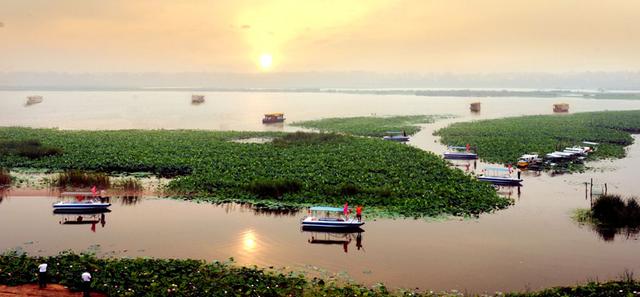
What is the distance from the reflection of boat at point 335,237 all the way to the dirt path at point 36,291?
1241 centimetres

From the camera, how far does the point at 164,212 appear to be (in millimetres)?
34156

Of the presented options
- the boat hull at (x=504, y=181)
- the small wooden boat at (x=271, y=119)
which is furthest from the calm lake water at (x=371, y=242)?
the small wooden boat at (x=271, y=119)

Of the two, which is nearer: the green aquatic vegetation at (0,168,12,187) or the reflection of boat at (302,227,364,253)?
the reflection of boat at (302,227,364,253)

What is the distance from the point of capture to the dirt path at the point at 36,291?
772 inches

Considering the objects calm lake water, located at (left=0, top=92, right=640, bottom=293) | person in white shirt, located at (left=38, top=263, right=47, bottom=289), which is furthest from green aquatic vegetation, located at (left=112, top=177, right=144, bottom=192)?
person in white shirt, located at (left=38, top=263, right=47, bottom=289)

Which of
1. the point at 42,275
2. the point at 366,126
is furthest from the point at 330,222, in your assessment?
the point at 366,126

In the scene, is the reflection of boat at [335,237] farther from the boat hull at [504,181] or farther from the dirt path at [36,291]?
the boat hull at [504,181]

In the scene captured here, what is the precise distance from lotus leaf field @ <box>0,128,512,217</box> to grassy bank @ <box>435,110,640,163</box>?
13384 mm

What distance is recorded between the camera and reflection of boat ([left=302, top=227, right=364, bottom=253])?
28.4 metres

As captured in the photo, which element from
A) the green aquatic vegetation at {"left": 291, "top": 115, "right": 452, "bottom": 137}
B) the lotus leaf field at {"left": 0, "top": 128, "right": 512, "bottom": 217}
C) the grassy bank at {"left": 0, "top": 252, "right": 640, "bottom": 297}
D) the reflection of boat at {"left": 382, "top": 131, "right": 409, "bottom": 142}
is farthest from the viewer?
the green aquatic vegetation at {"left": 291, "top": 115, "right": 452, "bottom": 137}

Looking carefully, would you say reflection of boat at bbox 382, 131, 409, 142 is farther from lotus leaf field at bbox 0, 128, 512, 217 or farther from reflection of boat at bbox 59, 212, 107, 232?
reflection of boat at bbox 59, 212, 107, 232

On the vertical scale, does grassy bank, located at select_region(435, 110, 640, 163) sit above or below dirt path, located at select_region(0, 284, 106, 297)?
above

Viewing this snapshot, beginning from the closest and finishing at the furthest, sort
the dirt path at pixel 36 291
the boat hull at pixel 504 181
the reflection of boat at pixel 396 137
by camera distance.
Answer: the dirt path at pixel 36 291, the boat hull at pixel 504 181, the reflection of boat at pixel 396 137

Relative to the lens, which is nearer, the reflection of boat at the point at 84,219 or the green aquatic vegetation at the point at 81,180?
the reflection of boat at the point at 84,219
